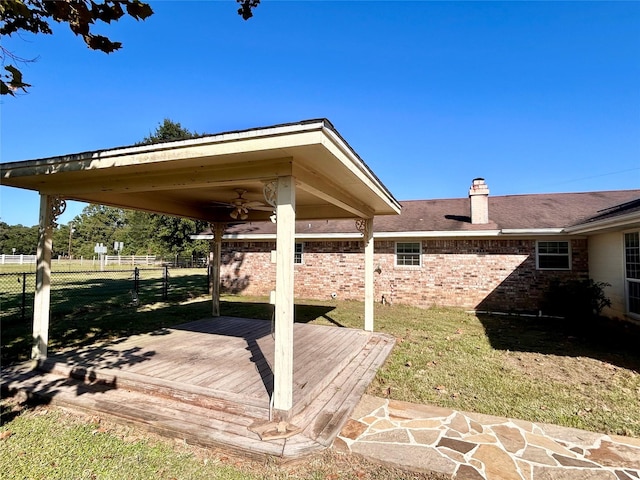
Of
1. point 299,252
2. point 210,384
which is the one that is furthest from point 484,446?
point 299,252

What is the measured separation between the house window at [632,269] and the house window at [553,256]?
2243mm

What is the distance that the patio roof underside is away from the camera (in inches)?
118

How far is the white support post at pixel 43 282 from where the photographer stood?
465 cm

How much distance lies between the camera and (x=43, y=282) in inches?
185

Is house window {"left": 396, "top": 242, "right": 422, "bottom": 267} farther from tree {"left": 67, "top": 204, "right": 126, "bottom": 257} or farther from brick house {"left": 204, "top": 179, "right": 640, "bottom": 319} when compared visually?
tree {"left": 67, "top": 204, "right": 126, "bottom": 257}

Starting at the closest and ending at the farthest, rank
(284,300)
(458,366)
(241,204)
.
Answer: (284,300) → (458,366) → (241,204)

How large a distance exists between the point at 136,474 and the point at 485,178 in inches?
479

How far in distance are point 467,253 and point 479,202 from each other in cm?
191

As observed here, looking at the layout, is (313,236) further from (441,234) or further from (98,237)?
(98,237)

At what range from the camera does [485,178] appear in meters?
11.3

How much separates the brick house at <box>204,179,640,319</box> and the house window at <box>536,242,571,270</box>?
27 mm

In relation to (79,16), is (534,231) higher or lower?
lower

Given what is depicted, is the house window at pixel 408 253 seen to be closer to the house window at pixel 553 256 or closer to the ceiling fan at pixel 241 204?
the house window at pixel 553 256

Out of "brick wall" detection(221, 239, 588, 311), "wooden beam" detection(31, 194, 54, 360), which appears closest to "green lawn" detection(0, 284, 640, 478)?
"wooden beam" detection(31, 194, 54, 360)
